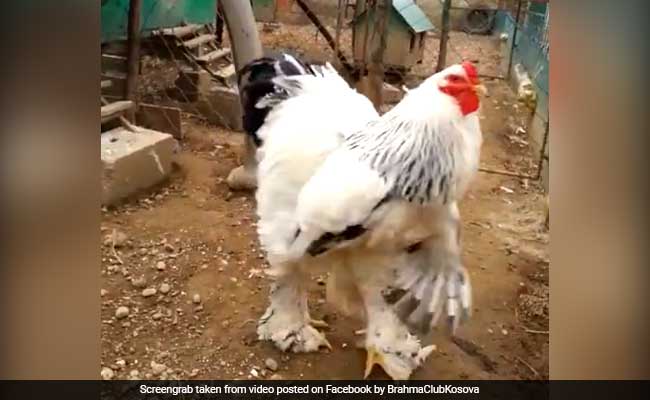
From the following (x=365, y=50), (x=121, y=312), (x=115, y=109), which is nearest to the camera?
(x=121, y=312)

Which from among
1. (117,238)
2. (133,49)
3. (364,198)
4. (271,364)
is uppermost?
(133,49)

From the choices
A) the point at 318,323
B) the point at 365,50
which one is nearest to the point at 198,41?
the point at 365,50

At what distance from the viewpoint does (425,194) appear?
75 centimetres

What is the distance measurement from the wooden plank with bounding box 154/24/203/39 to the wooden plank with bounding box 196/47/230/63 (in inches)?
2.0

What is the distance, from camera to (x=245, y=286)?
99 centimetres

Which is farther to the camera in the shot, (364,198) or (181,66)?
(181,66)

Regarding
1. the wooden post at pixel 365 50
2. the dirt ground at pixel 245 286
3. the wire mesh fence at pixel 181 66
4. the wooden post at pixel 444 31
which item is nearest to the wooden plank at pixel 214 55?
the wire mesh fence at pixel 181 66

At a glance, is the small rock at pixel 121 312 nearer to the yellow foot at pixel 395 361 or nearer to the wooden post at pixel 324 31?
the yellow foot at pixel 395 361

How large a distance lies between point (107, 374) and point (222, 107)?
0.49 meters

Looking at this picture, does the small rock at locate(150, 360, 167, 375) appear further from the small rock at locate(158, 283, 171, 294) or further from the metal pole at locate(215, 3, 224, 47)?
the metal pole at locate(215, 3, 224, 47)

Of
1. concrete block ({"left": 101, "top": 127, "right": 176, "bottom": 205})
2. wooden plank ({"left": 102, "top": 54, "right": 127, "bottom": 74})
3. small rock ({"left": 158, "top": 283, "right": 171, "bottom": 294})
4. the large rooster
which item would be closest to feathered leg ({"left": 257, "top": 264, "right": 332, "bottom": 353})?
the large rooster

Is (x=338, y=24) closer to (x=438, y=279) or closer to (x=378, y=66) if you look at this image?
(x=378, y=66)

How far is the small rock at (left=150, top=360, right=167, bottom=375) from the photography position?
819mm

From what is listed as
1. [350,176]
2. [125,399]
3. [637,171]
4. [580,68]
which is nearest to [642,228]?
[637,171]
